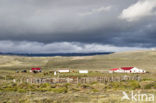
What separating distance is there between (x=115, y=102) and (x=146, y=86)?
716 inches

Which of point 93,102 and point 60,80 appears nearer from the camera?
point 93,102

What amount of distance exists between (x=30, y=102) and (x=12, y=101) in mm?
2136

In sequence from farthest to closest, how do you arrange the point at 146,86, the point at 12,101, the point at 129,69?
the point at 129,69 → the point at 146,86 → the point at 12,101

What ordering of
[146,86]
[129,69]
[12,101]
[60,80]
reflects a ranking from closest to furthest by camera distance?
A: [12,101] → [146,86] → [60,80] → [129,69]

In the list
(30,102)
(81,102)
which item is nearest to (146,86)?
(81,102)

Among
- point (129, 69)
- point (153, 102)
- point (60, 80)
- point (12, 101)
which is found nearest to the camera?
point (153, 102)

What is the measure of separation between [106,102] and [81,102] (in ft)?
7.89

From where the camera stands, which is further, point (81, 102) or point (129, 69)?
point (129, 69)

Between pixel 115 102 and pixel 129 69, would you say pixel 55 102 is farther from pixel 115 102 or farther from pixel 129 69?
pixel 129 69

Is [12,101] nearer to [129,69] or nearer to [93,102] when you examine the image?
[93,102]

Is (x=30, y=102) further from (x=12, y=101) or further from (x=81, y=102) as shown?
(x=81, y=102)

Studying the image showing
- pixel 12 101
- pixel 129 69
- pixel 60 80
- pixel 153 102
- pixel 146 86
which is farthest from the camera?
pixel 129 69

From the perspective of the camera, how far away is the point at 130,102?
63.0 ft

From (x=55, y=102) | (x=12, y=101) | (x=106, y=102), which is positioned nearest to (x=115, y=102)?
(x=106, y=102)
